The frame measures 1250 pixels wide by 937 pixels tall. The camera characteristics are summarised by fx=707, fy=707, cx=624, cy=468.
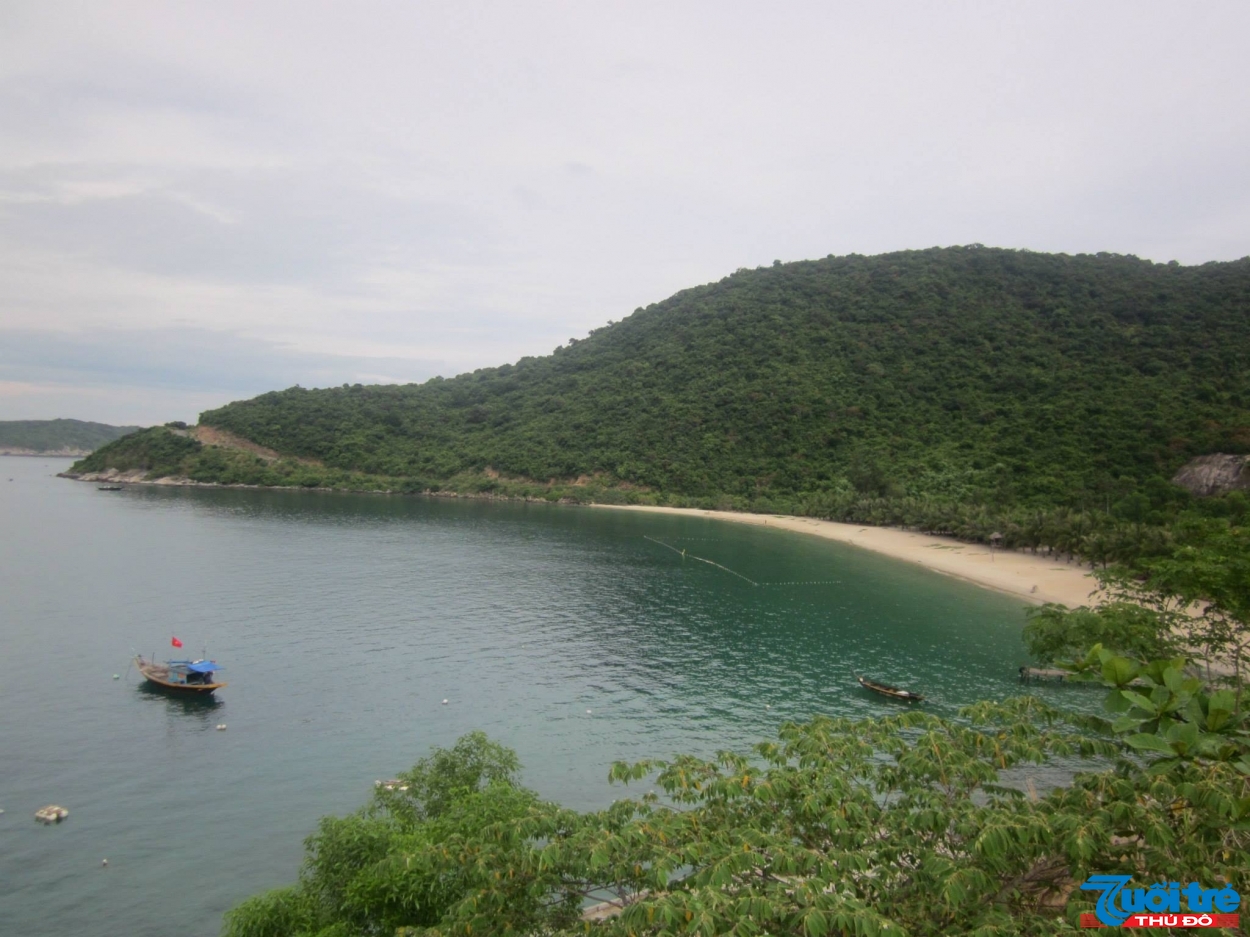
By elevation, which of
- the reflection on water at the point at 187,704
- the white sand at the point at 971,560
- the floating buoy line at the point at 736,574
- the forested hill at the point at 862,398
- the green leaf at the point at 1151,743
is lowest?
the reflection on water at the point at 187,704

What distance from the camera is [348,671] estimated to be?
33125 mm

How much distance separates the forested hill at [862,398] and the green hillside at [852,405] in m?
0.39

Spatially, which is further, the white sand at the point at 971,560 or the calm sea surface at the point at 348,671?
the white sand at the point at 971,560

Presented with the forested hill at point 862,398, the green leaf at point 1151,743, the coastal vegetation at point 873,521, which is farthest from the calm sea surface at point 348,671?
the forested hill at point 862,398

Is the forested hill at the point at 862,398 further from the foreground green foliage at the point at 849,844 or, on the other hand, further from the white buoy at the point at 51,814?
the white buoy at the point at 51,814

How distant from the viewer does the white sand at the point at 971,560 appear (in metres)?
52.0

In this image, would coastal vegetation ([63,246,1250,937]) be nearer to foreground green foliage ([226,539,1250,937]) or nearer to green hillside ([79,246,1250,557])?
foreground green foliage ([226,539,1250,937])

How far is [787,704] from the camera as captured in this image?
29391 mm

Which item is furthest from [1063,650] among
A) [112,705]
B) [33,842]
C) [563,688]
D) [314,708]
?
[112,705]

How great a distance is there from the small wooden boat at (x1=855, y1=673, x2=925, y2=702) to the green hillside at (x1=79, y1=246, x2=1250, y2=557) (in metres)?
48.3

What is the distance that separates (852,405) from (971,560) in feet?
179

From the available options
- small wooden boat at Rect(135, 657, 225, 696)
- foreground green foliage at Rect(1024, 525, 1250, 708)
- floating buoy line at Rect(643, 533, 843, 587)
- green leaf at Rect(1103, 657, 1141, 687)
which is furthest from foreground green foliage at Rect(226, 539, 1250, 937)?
floating buoy line at Rect(643, 533, 843, 587)

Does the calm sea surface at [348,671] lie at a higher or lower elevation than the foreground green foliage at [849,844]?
lower

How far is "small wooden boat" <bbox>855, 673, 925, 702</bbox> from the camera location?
29.9 meters
